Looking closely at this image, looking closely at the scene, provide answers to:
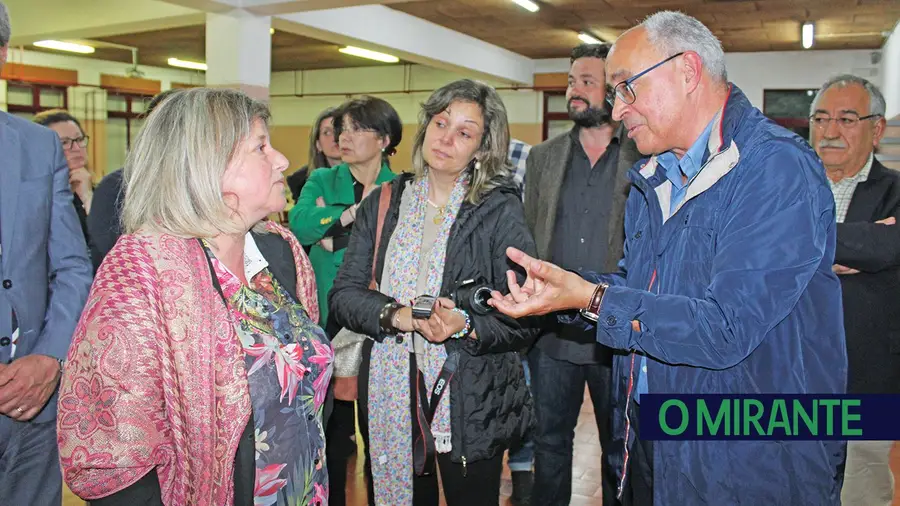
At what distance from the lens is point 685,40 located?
6.12 feet

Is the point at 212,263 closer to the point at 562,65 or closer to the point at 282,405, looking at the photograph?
the point at 282,405

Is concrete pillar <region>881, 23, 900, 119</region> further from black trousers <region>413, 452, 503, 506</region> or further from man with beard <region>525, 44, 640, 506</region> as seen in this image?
black trousers <region>413, 452, 503, 506</region>

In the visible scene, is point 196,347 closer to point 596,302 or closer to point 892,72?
point 596,302

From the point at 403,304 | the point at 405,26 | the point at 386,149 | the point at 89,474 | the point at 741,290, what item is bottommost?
the point at 89,474

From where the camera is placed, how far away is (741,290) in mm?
1627

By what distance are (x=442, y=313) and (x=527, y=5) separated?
26.1 ft

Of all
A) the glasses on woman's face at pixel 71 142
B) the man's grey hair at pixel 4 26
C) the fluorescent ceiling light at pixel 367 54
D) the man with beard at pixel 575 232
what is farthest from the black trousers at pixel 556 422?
the fluorescent ceiling light at pixel 367 54

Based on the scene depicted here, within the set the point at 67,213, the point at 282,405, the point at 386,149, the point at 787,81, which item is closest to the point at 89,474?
the point at 282,405

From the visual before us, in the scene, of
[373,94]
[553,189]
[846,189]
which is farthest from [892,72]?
[373,94]

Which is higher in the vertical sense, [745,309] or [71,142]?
[71,142]

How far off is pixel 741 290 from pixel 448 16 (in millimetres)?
9388

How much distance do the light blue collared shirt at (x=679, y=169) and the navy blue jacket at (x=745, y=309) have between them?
0.04 metres

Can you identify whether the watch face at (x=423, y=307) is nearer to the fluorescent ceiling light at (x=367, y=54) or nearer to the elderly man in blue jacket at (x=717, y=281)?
the elderly man in blue jacket at (x=717, y=281)

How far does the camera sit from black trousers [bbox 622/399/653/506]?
200 centimetres
